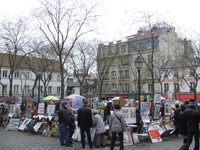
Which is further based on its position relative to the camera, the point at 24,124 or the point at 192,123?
the point at 24,124

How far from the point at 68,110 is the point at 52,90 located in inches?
1849

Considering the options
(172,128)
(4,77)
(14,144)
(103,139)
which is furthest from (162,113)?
(4,77)

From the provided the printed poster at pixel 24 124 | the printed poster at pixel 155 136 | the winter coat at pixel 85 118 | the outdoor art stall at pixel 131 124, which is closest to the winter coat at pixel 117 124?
the winter coat at pixel 85 118

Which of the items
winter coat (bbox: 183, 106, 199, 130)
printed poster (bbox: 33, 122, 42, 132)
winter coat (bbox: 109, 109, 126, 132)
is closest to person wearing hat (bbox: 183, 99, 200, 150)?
winter coat (bbox: 183, 106, 199, 130)

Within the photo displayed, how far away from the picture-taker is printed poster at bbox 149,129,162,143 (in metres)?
9.31

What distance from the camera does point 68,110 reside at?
8.86 meters

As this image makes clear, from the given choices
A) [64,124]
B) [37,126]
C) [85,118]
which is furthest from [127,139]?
[37,126]

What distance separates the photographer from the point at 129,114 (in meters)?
9.52

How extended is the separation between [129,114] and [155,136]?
1527 mm

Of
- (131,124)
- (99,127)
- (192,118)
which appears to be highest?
(192,118)

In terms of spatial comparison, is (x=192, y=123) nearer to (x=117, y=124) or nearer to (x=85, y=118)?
(x=117, y=124)

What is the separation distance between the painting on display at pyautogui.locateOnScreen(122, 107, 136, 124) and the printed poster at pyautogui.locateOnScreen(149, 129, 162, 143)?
3.07 ft

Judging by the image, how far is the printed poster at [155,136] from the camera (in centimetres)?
931

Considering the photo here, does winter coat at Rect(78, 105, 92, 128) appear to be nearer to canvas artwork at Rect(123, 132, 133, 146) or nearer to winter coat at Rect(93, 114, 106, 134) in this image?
winter coat at Rect(93, 114, 106, 134)
